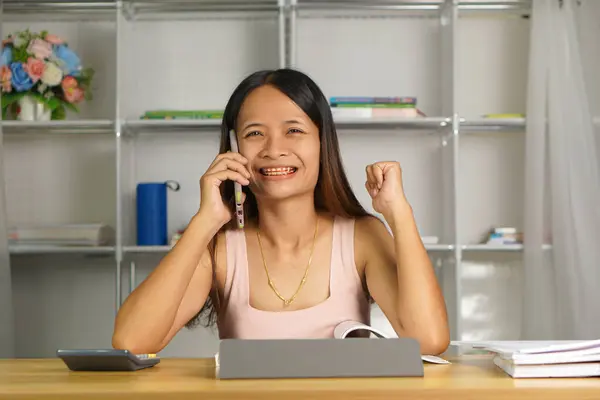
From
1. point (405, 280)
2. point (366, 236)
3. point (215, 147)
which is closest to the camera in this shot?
point (405, 280)

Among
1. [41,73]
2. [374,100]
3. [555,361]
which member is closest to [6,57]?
[41,73]

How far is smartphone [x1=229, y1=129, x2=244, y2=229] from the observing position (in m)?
1.82

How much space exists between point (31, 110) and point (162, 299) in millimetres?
2051

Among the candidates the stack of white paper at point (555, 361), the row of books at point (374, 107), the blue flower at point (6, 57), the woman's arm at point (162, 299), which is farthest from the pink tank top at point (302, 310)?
the blue flower at point (6, 57)

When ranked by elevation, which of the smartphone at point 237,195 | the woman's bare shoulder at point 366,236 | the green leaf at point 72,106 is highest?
the green leaf at point 72,106

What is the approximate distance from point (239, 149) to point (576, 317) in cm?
174

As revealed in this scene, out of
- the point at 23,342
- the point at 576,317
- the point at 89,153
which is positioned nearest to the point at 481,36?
the point at 576,317

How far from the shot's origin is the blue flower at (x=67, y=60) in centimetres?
352

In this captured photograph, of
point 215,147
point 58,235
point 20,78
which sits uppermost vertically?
point 20,78

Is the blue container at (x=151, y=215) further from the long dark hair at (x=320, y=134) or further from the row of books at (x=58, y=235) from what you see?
the long dark hair at (x=320, y=134)

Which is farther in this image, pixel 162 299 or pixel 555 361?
pixel 162 299

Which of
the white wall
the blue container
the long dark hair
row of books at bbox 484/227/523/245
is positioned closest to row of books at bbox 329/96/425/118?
the white wall

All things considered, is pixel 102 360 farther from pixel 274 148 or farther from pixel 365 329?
pixel 274 148

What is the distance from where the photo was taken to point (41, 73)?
3420mm
